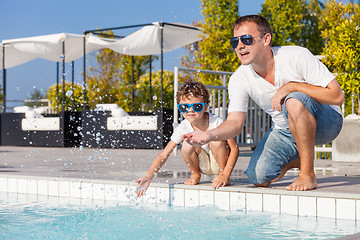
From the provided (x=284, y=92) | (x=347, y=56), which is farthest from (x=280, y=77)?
(x=347, y=56)

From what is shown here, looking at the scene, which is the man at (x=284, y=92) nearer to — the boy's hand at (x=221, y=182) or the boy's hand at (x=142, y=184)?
the boy's hand at (x=221, y=182)

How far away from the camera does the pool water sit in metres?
2.43

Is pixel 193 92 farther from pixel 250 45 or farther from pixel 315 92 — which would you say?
pixel 315 92

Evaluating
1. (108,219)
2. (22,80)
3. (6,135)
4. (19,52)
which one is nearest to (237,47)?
(108,219)

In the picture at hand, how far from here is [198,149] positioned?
10.8 feet

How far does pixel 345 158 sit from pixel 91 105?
1244 cm

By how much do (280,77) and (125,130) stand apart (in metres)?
7.31

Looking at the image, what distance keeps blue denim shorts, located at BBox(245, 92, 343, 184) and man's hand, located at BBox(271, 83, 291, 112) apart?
0.26 meters

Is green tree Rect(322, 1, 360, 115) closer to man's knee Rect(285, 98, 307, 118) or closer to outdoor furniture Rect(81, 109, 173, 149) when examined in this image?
outdoor furniture Rect(81, 109, 173, 149)

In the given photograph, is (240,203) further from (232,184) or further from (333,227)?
(333,227)

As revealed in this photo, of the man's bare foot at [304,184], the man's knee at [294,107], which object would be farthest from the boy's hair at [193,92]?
the man's bare foot at [304,184]

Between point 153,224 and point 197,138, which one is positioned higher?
point 197,138

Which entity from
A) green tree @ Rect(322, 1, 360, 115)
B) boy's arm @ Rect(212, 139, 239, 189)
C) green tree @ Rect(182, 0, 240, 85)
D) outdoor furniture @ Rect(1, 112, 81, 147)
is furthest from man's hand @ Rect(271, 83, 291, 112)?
green tree @ Rect(182, 0, 240, 85)

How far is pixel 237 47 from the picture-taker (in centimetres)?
271
